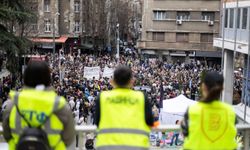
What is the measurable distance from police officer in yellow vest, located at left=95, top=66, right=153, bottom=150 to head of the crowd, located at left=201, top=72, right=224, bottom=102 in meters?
0.52

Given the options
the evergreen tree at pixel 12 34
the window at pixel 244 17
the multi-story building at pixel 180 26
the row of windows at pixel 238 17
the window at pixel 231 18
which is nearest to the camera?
the evergreen tree at pixel 12 34

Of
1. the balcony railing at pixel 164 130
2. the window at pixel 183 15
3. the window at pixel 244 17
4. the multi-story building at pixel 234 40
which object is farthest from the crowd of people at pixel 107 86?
the window at pixel 183 15

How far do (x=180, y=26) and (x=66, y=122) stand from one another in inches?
2028

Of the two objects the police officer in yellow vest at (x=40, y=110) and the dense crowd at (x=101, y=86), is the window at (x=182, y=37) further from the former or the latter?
the police officer in yellow vest at (x=40, y=110)

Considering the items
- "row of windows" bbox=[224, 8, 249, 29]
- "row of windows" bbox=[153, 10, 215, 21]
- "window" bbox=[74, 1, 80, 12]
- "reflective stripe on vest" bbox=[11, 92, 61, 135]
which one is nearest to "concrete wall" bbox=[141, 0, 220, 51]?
"row of windows" bbox=[153, 10, 215, 21]

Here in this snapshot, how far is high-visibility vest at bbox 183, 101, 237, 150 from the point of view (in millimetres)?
4094

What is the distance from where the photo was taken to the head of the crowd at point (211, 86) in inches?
159

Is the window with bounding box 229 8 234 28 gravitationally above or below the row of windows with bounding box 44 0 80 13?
below

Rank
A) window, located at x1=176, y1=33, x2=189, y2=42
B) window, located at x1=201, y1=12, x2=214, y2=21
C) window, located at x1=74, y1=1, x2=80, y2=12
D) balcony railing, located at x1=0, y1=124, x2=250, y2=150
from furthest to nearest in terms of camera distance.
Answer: window, located at x1=74, y1=1, x2=80, y2=12, window, located at x1=176, y1=33, x2=189, y2=42, window, located at x1=201, y1=12, x2=214, y2=21, balcony railing, located at x1=0, y1=124, x2=250, y2=150

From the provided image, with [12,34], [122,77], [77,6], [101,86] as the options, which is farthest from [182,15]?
[122,77]

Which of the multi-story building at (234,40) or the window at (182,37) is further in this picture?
the window at (182,37)

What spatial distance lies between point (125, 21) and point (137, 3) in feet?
92.4

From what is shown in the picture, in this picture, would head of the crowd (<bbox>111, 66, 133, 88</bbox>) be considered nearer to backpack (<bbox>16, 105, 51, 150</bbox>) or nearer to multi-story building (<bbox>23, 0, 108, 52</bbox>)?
backpack (<bbox>16, 105, 51, 150</bbox>)

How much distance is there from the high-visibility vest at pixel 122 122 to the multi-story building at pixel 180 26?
5070 cm
